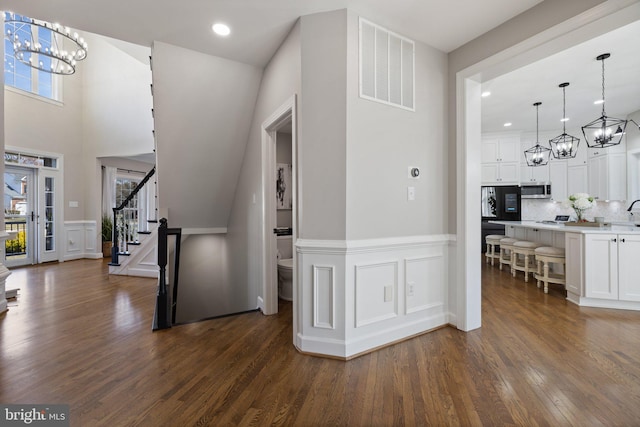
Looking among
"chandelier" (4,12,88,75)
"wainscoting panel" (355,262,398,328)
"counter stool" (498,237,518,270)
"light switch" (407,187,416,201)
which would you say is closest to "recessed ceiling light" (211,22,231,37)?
"light switch" (407,187,416,201)

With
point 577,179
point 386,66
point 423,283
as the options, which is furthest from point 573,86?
point 423,283

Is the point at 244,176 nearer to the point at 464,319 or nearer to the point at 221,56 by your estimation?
the point at 221,56

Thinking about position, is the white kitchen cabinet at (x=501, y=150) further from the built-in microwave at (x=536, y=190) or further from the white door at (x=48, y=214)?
the white door at (x=48, y=214)

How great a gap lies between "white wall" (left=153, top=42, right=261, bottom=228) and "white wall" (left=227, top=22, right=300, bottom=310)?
17 centimetres

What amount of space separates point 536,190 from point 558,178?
0.53m

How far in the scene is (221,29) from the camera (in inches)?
100

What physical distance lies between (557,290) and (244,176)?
184 inches

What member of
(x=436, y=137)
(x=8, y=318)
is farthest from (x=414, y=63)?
(x=8, y=318)

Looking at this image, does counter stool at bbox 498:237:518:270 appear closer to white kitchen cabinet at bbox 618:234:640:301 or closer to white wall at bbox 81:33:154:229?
white kitchen cabinet at bbox 618:234:640:301

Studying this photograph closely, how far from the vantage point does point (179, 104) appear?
3.21 meters

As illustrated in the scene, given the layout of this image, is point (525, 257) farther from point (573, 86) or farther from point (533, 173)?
point (533, 173)

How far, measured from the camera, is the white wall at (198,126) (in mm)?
3012

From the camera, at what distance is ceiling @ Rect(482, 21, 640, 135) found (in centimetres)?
335

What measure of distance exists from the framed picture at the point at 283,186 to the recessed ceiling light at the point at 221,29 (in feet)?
6.47
